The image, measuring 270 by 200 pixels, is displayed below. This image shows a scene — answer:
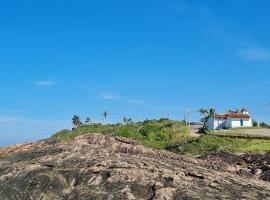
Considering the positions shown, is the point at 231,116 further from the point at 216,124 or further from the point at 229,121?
the point at 216,124

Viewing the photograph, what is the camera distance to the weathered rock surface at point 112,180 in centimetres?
870

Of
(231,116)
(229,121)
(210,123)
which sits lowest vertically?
(210,123)

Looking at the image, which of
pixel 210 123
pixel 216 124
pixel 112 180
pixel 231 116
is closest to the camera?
pixel 112 180

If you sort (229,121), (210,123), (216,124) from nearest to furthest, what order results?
(229,121) → (216,124) → (210,123)

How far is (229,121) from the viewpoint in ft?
428

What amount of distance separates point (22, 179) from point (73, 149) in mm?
1986

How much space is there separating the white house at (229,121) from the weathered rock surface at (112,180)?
119543 mm

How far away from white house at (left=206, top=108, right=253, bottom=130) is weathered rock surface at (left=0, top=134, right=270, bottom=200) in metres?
120

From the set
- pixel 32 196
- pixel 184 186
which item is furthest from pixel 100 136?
pixel 184 186

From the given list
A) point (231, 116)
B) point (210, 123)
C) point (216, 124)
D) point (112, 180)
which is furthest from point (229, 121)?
point (112, 180)

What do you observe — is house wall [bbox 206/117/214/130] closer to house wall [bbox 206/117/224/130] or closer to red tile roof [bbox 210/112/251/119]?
house wall [bbox 206/117/224/130]

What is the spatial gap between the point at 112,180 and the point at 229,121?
124 metres

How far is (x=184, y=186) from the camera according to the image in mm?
8820

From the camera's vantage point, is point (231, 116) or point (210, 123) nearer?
point (231, 116)
